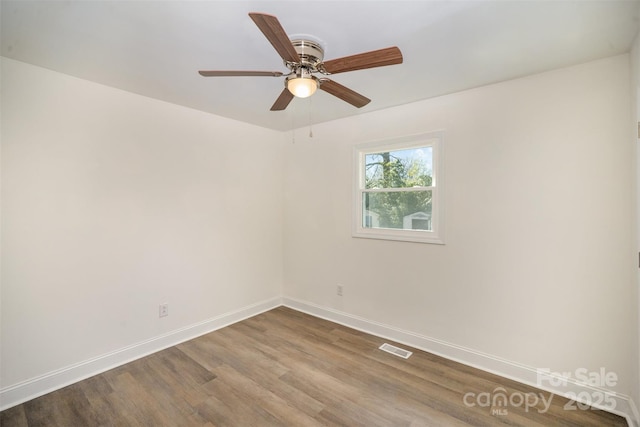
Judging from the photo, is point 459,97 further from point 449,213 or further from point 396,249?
point 396,249

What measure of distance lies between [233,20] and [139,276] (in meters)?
2.36

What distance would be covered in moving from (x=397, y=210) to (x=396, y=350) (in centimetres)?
141

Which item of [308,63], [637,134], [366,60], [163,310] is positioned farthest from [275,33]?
[163,310]

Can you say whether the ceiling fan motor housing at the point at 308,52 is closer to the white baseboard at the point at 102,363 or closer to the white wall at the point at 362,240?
the white wall at the point at 362,240

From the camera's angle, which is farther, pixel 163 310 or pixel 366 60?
pixel 163 310

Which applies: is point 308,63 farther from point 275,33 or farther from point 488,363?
point 488,363

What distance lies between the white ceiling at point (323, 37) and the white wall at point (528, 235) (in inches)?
11.5

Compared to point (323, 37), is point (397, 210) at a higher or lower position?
lower

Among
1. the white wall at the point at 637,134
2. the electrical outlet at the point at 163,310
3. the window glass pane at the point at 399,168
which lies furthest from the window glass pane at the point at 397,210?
the electrical outlet at the point at 163,310

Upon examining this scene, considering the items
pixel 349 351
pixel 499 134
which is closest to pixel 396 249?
pixel 349 351

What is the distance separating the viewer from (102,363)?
246 cm

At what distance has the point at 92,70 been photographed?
220 cm

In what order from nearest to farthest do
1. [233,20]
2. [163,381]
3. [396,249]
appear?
[233,20]
[163,381]
[396,249]

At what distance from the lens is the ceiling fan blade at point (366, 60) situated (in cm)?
144
